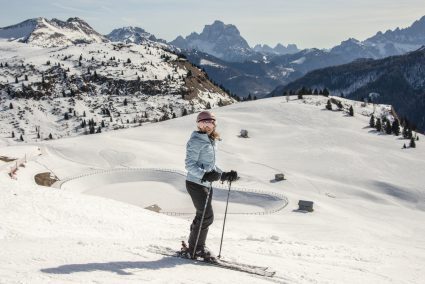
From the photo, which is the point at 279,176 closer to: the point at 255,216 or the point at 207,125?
the point at 255,216

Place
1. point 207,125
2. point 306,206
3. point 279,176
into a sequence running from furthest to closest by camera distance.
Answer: point 279,176 → point 306,206 → point 207,125

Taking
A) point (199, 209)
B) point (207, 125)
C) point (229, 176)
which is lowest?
point (199, 209)

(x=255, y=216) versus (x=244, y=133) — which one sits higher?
(x=244, y=133)

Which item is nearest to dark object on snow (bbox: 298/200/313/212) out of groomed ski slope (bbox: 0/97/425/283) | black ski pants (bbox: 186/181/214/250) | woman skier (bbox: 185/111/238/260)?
groomed ski slope (bbox: 0/97/425/283)

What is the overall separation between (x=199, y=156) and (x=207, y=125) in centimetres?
81

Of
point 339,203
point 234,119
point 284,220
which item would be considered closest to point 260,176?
point 339,203

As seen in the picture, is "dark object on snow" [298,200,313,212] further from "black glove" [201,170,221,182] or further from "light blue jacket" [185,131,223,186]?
"black glove" [201,170,221,182]

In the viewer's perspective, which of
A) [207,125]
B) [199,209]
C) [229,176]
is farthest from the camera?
[229,176]

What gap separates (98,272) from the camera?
9344 millimetres

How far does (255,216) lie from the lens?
44500mm

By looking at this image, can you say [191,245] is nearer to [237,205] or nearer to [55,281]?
[55,281]

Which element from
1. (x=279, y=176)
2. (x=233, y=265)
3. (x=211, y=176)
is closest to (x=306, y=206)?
(x=279, y=176)

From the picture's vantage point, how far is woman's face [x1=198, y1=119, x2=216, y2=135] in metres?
10.5

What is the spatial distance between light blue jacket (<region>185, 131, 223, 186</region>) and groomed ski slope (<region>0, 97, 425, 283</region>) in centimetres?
227
